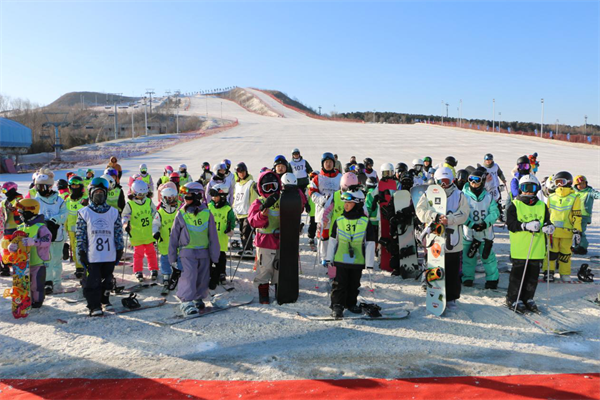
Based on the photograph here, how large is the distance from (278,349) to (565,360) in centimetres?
327

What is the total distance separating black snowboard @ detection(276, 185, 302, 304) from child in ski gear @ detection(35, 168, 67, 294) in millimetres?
3679

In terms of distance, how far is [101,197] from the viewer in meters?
6.26

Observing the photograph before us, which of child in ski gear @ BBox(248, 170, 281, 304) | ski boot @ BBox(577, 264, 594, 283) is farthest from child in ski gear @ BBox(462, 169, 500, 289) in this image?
child in ski gear @ BBox(248, 170, 281, 304)

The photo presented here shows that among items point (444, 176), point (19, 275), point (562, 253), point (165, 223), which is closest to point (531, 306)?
point (562, 253)

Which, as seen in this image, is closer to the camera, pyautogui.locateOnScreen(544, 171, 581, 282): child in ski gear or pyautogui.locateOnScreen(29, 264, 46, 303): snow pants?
pyautogui.locateOnScreen(29, 264, 46, 303): snow pants

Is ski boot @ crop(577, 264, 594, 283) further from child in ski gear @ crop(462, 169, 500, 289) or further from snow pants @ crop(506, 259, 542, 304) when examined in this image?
snow pants @ crop(506, 259, 542, 304)

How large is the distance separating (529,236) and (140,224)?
20.4 feet

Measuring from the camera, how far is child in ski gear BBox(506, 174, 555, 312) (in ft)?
20.4

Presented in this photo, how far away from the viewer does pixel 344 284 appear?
6277mm

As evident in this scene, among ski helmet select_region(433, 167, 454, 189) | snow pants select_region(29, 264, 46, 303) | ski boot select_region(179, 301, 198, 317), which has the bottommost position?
ski boot select_region(179, 301, 198, 317)

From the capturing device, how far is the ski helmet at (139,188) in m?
7.66

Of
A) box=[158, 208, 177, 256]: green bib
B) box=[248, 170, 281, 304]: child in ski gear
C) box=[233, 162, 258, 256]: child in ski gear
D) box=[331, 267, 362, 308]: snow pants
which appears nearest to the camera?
box=[331, 267, 362, 308]: snow pants

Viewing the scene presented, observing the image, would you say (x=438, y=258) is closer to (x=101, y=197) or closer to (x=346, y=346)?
(x=346, y=346)

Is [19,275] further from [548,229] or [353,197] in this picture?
[548,229]
